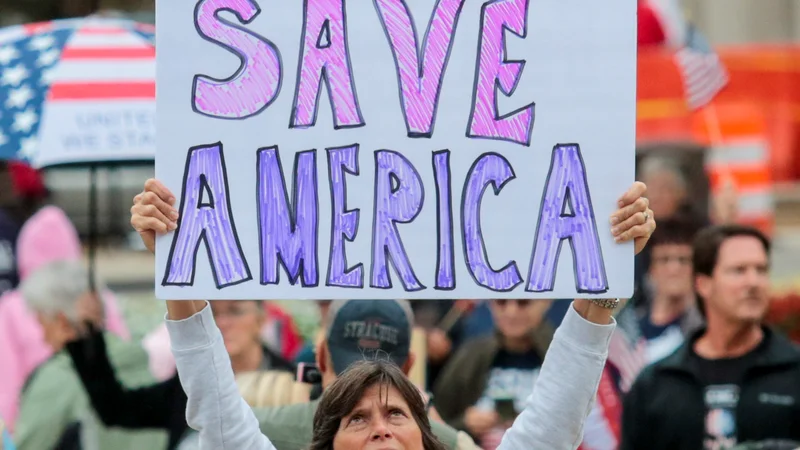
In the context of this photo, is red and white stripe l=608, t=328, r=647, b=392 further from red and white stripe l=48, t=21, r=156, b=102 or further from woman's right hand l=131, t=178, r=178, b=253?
woman's right hand l=131, t=178, r=178, b=253

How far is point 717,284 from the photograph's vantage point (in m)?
5.63

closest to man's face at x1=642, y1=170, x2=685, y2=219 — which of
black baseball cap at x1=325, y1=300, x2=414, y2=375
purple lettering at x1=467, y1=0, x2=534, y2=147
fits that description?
black baseball cap at x1=325, y1=300, x2=414, y2=375

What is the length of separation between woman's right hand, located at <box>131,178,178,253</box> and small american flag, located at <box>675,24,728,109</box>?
21.8 ft

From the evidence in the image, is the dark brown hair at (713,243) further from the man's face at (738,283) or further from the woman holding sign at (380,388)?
the woman holding sign at (380,388)

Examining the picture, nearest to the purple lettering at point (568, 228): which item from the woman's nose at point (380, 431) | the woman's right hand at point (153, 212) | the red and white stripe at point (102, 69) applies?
the woman's nose at point (380, 431)

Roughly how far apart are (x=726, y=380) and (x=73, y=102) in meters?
2.80

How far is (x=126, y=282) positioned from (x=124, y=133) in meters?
Result: 8.20

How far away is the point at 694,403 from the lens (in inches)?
204

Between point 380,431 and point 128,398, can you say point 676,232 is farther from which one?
point 380,431

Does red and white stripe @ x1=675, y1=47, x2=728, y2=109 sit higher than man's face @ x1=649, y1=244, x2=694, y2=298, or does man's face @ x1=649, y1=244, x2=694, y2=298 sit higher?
red and white stripe @ x1=675, y1=47, x2=728, y2=109

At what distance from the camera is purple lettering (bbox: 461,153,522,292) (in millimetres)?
3270

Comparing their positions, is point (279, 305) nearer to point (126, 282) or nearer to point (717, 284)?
point (717, 284)

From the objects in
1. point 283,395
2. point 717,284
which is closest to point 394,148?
point 283,395

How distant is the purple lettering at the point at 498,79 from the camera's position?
3.31 meters
